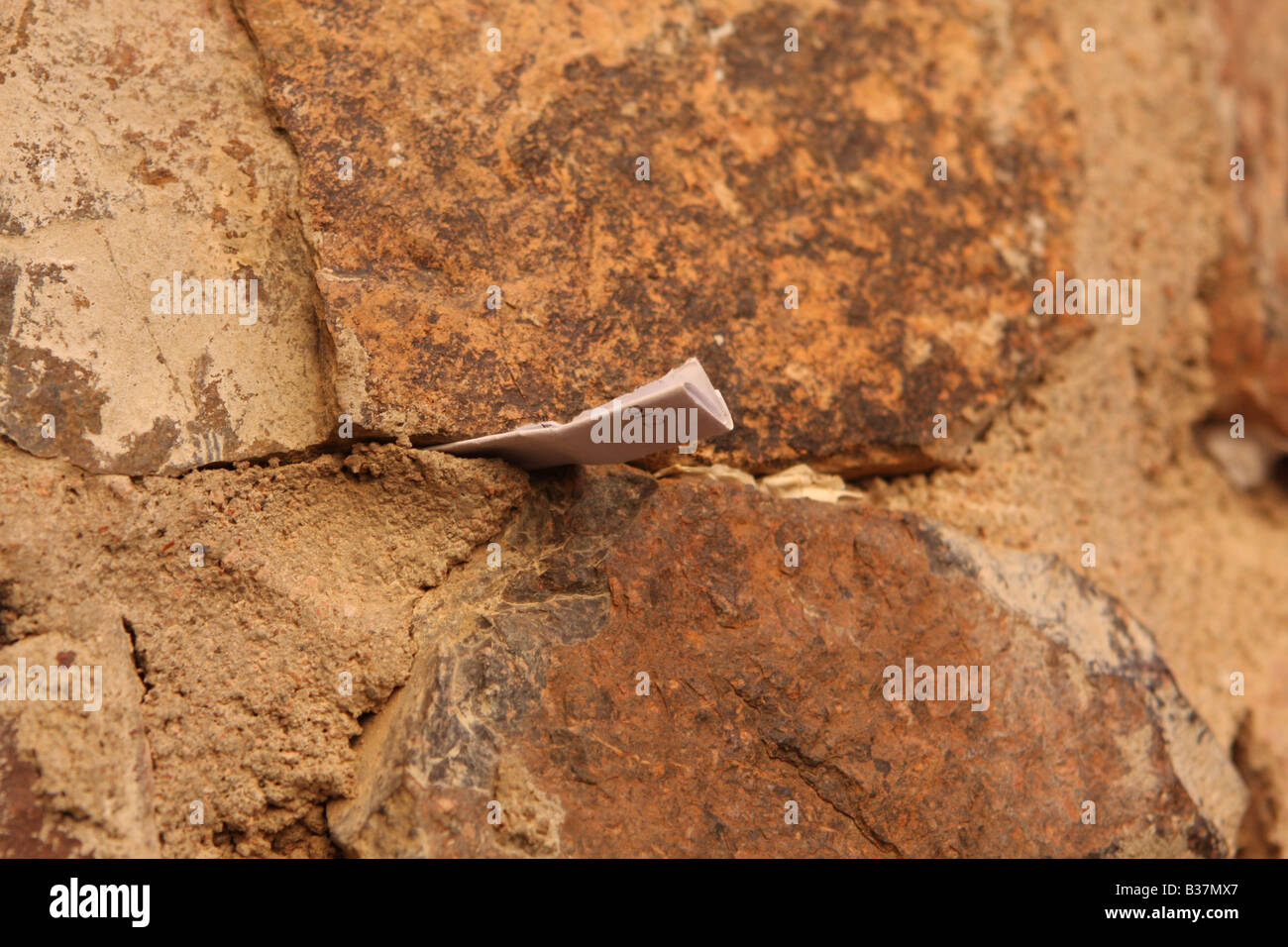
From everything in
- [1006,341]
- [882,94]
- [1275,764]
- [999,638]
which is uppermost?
[882,94]

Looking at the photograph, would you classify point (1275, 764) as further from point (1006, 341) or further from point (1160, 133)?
point (1160, 133)

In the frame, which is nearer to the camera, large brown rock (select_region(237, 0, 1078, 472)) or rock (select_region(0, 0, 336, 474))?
rock (select_region(0, 0, 336, 474))

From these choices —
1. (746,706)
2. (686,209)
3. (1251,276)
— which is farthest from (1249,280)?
(746,706)

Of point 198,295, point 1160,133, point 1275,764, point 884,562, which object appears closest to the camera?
point 198,295

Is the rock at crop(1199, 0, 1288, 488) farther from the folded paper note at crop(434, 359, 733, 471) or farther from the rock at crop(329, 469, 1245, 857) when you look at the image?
the folded paper note at crop(434, 359, 733, 471)

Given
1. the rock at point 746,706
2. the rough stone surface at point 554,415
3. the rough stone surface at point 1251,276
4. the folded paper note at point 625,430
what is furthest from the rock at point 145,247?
the rough stone surface at point 1251,276

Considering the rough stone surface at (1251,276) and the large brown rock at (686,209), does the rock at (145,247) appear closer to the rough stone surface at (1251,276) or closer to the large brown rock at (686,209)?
the large brown rock at (686,209)

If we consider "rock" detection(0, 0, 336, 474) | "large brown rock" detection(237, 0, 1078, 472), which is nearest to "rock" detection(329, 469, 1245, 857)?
"large brown rock" detection(237, 0, 1078, 472)

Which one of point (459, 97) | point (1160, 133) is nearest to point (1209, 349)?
point (1160, 133)
